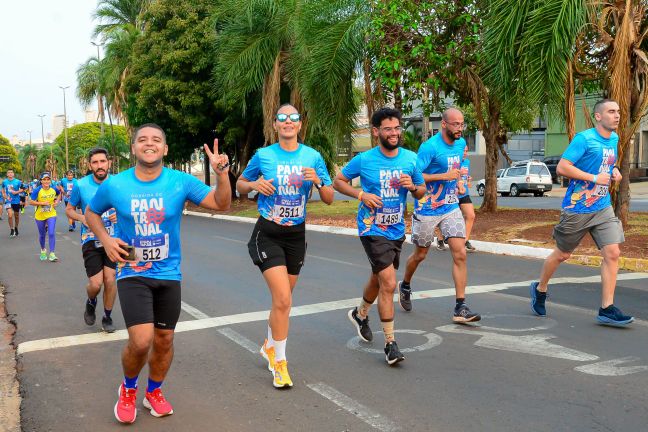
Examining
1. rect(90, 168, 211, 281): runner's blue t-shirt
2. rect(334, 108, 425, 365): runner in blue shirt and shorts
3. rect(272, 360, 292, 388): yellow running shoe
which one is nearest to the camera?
rect(90, 168, 211, 281): runner's blue t-shirt

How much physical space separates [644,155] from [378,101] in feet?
110

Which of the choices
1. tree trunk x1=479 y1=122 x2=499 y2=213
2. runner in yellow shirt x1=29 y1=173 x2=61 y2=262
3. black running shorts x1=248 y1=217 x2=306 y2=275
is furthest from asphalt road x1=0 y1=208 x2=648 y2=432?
tree trunk x1=479 y1=122 x2=499 y2=213

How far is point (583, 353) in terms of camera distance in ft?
18.1

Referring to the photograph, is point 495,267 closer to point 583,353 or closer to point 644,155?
point 583,353

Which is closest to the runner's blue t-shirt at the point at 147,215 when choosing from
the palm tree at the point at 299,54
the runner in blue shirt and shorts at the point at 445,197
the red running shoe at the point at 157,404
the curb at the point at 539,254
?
the red running shoe at the point at 157,404

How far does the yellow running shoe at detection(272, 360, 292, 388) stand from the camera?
4824 mm

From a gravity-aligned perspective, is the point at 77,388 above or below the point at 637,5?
below

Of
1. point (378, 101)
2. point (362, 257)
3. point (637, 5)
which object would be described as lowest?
point (362, 257)

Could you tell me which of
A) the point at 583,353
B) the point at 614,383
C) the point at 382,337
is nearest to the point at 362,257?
the point at 382,337

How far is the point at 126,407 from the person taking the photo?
4.25 meters

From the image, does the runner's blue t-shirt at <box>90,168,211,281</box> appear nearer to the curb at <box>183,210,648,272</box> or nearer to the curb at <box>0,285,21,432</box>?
the curb at <box>0,285,21,432</box>

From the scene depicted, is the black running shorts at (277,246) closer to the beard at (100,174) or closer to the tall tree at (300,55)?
the beard at (100,174)

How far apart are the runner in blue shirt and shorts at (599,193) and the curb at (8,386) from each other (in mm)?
4982

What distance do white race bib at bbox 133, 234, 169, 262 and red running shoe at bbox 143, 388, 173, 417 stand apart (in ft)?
2.89
